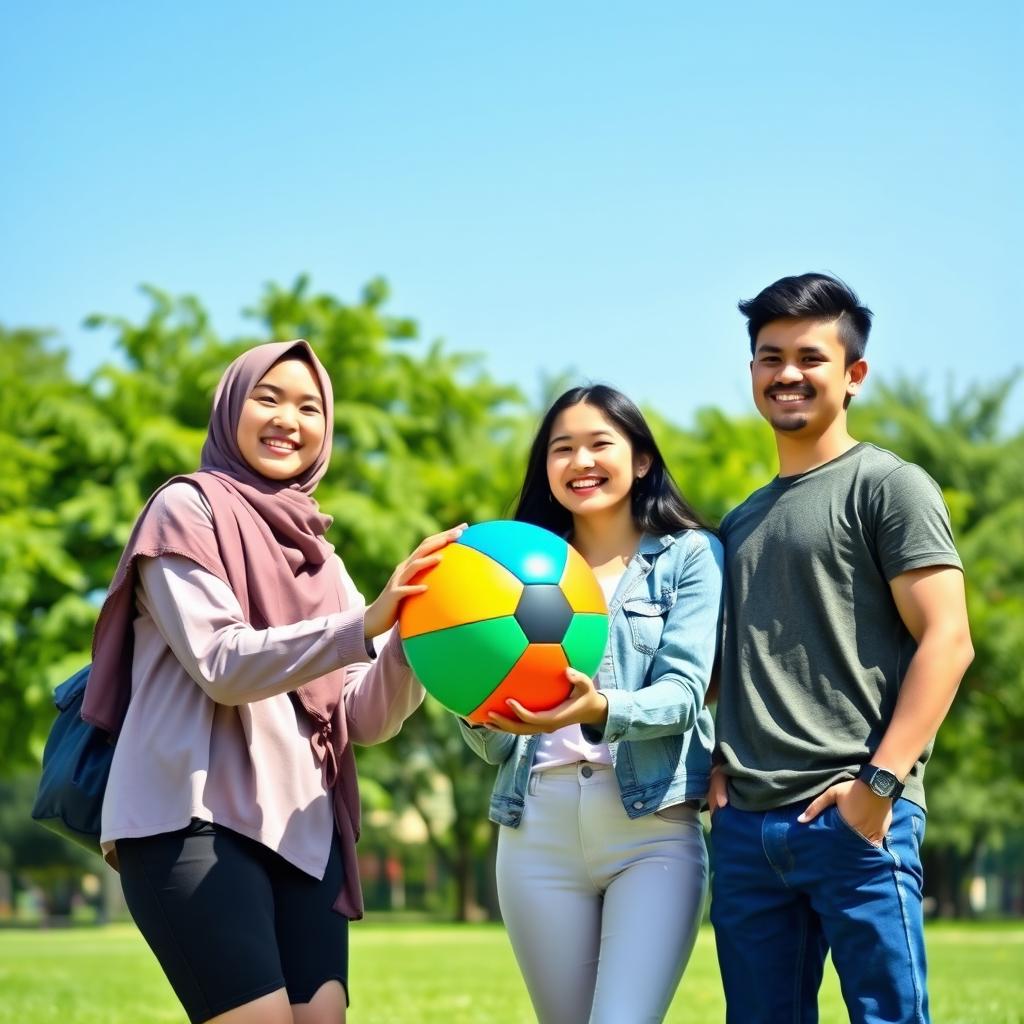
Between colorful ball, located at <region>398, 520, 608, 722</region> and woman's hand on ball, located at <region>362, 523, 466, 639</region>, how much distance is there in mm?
25

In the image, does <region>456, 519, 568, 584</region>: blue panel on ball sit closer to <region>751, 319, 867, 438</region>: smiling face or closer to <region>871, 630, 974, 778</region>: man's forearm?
<region>751, 319, 867, 438</region>: smiling face

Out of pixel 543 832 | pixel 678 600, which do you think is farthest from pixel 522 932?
pixel 678 600

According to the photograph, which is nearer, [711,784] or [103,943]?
[711,784]

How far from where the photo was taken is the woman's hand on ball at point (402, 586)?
157 inches

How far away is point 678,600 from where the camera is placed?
4.37 meters

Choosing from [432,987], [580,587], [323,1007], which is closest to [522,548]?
[580,587]

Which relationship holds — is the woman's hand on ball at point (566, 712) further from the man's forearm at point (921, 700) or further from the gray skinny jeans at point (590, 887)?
the man's forearm at point (921, 700)

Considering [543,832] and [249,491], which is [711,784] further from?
[249,491]

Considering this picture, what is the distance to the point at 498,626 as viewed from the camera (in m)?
3.94

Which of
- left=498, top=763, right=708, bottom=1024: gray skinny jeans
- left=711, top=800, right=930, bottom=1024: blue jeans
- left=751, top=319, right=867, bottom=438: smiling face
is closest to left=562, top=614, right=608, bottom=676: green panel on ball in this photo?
left=498, top=763, right=708, bottom=1024: gray skinny jeans

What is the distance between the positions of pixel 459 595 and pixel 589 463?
763 millimetres

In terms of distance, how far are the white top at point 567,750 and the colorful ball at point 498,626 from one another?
35 cm

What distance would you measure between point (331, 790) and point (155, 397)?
20.5 meters

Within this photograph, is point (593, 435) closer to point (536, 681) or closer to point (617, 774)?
point (536, 681)
